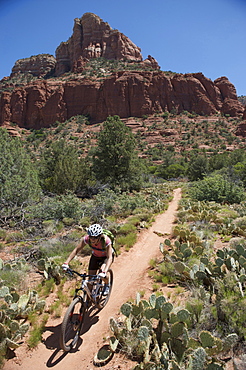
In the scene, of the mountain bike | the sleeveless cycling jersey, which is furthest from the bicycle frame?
the sleeveless cycling jersey

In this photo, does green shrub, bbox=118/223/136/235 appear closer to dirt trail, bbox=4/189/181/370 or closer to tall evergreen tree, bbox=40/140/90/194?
dirt trail, bbox=4/189/181/370

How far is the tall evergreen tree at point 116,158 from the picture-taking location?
63.8 feet

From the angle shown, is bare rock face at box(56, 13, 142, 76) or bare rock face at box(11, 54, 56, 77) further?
bare rock face at box(11, 54, 56, 77)

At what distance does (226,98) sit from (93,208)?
8900cm

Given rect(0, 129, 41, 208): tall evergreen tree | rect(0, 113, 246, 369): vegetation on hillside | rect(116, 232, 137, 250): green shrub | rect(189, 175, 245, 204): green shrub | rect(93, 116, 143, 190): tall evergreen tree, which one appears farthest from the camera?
rect(93, 116, 143, 190): tall evergreen tree

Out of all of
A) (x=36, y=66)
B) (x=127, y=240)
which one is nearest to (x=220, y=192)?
(x=127, y=240)

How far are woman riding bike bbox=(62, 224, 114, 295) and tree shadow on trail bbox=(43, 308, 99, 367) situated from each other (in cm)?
76

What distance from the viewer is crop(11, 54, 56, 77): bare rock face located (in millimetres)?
110988

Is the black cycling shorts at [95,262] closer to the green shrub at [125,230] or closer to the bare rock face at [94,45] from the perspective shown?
the green shrub at [125,230]

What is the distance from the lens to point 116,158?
19703 mm

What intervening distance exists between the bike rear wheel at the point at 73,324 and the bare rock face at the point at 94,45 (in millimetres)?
111684

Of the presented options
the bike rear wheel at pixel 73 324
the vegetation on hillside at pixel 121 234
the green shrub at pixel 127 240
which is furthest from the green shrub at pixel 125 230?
the bike rear wheel at pixel 73 324

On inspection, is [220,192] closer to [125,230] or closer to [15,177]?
[125,230]

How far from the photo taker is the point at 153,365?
2.53 m
